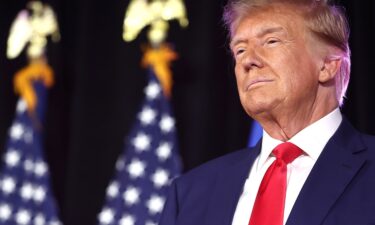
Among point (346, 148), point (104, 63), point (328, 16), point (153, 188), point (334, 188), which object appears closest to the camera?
point (334, 188)

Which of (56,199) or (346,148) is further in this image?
(56,199)

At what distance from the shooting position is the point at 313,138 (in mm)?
1907

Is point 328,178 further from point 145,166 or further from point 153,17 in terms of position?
point 153,17

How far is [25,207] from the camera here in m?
4.08

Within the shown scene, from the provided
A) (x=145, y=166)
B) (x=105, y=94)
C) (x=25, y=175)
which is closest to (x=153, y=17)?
(x=105, y=94)

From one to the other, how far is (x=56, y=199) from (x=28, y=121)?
20.4 inches

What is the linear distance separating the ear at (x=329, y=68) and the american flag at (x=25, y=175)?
8.02 ft

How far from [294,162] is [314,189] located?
0.50ft

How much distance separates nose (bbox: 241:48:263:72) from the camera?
1.96m

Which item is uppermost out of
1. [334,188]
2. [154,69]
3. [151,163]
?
[154,69]

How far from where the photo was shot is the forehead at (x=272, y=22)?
79.1 inches

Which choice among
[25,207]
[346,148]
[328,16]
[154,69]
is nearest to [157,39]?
[154,69]

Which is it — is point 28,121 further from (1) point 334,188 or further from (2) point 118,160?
(1) point 334,188

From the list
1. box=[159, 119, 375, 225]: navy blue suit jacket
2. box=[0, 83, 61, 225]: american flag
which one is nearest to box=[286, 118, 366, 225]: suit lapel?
box=[159, 119, 375, 225]: navy blue suit jacket
